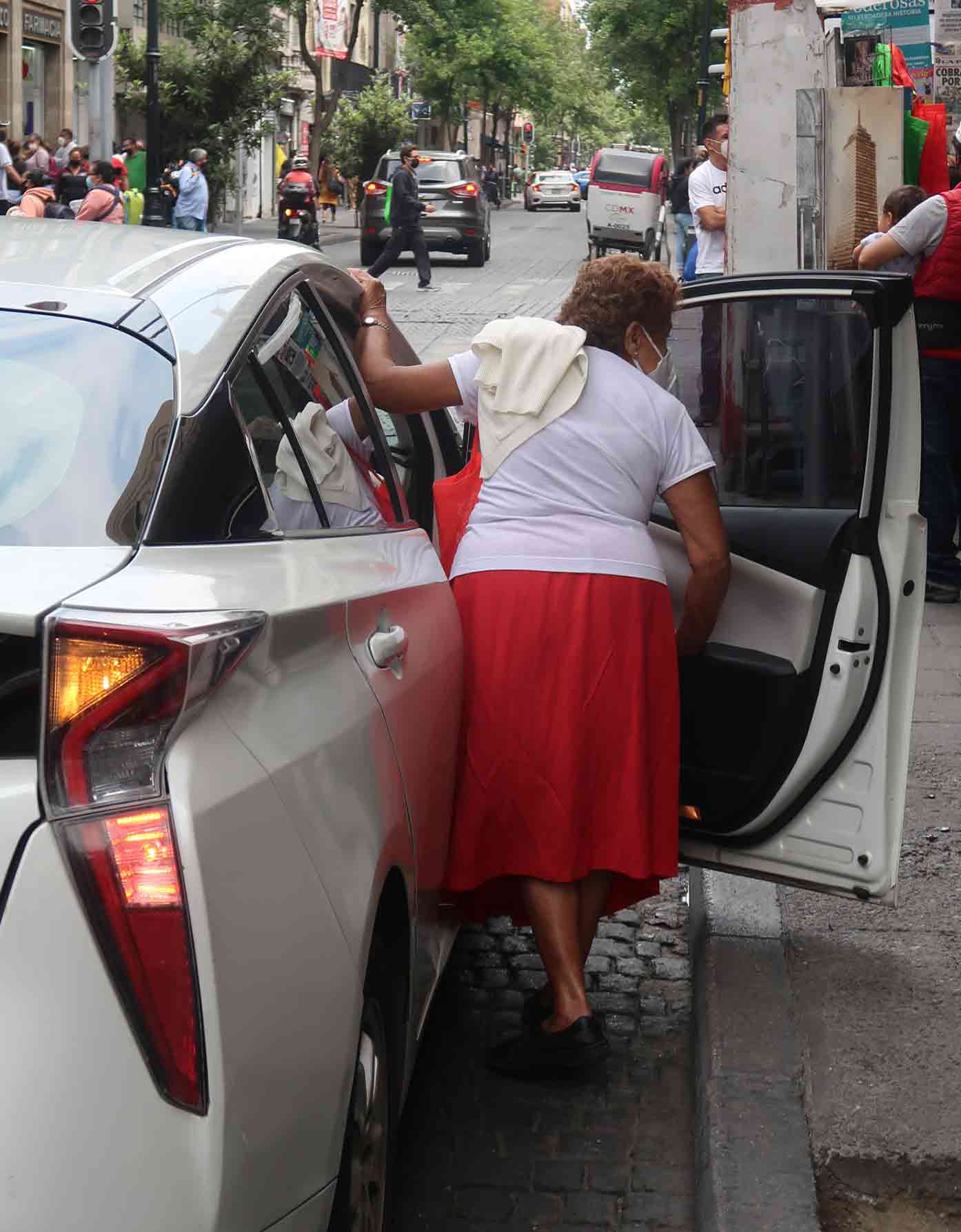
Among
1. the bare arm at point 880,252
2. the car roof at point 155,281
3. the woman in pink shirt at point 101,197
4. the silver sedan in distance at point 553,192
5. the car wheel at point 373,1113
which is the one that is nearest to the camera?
the car wheel at point 373,1113

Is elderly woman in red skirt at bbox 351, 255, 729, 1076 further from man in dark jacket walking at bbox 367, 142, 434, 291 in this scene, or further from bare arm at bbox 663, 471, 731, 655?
man in dark jacket walking at bbox 367, 142, 434, 291

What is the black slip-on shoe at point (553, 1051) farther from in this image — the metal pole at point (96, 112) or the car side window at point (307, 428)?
the metal pole at point (96, 112)

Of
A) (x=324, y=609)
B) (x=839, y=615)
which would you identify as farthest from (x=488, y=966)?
(x=324, y=609)

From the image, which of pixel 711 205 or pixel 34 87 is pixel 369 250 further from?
pixel 711 205

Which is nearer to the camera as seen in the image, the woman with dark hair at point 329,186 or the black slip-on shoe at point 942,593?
the black slip-on shoe at point 942,593

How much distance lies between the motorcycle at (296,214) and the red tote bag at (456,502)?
2730 centimetres

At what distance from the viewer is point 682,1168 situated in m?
3.43

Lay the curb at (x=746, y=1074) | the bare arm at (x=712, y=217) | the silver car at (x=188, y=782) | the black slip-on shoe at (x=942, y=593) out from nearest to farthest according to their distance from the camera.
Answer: the silver car at (x=188, y=782), the curb at (x=746, y=1074), the black slip-on shoe at (x=942, y=593), the bare arm at (x=712, y=217)

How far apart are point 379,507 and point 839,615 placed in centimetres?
105

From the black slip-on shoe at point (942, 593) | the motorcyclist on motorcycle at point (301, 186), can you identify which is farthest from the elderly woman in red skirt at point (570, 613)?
the motorcyclist on motorcycle at point (301, 186)

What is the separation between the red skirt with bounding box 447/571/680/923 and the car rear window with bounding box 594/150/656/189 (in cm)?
3461

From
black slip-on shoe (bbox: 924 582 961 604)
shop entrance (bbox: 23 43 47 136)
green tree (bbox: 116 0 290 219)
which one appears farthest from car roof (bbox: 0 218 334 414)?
shop entrance (bbox: 23 43 47 136)

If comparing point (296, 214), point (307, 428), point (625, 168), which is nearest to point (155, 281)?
point (307, 428)

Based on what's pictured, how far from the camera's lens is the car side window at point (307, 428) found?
2.61 metres
